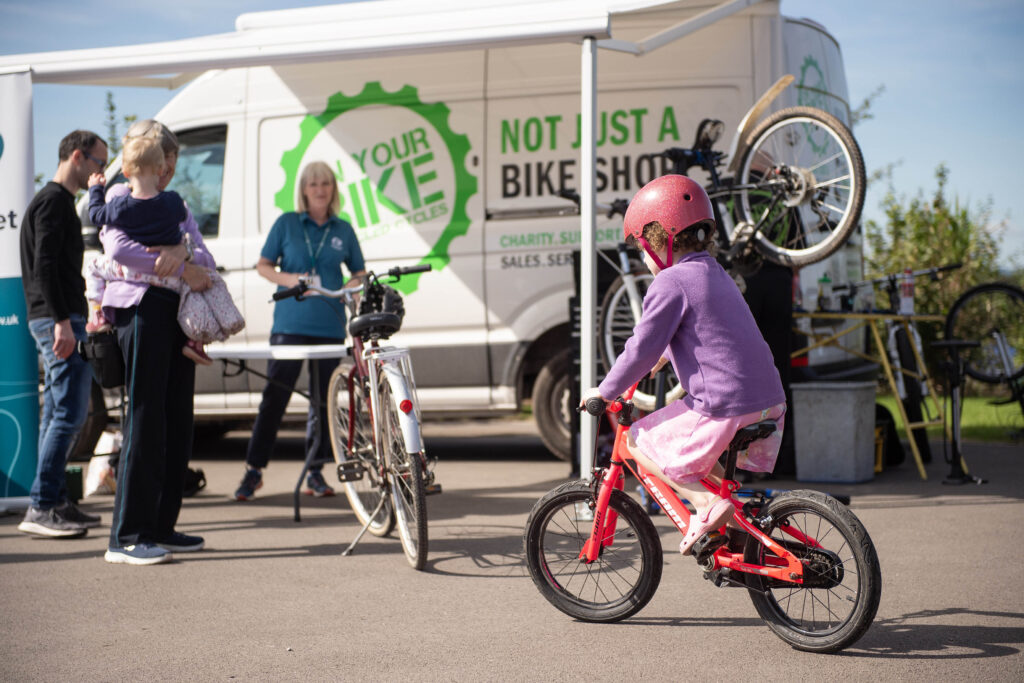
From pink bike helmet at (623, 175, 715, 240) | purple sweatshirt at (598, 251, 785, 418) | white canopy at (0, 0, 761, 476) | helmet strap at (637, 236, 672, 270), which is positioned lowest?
purple sweatshirt at (598, 251, 785, 418)

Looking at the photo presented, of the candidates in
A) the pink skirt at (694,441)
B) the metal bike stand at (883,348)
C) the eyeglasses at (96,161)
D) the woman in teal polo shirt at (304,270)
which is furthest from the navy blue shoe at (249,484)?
the pink skirt at (694,441)

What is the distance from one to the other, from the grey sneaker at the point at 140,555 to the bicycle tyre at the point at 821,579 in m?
2.82

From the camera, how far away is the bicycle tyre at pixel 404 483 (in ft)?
15.3

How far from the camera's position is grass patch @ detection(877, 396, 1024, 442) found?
9.27 m

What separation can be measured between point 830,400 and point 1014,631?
10.4ft

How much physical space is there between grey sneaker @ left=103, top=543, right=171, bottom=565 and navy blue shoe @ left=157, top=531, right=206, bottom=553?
0.78ft

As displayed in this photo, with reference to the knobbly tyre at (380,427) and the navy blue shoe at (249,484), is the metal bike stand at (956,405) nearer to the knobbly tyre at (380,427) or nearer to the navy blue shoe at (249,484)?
the knobbly tyre at (380,427)

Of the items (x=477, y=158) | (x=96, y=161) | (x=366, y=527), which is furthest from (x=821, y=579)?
(x=477, y=158)

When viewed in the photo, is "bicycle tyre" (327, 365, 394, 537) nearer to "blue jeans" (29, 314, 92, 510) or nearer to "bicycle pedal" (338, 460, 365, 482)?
"bicycle pedal" (338, 460, 365, 482)

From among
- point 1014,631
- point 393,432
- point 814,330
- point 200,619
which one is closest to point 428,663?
point 200,619

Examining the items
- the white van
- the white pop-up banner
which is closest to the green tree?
the white van

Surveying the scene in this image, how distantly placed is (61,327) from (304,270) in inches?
62.8

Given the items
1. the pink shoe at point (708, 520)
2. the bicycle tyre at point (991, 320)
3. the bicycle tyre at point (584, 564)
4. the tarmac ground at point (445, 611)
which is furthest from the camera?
the bicycle tyre at point (991, 320)

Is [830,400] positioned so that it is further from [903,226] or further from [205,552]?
[903,226]
